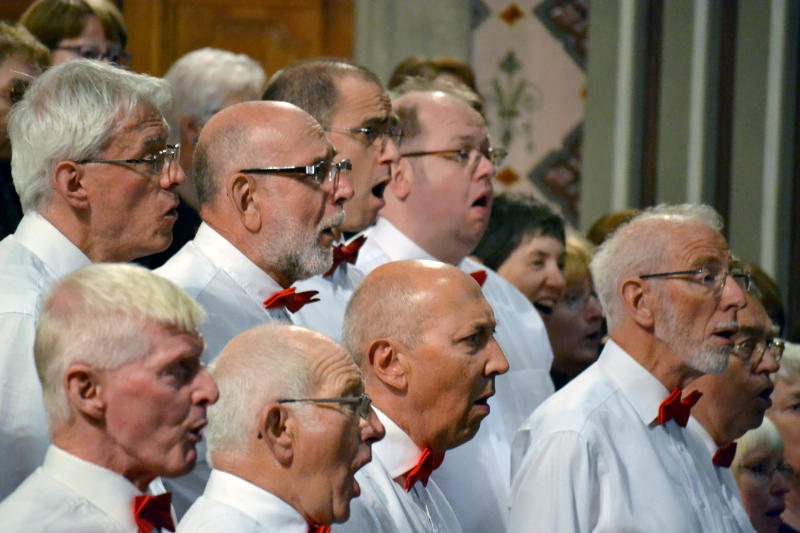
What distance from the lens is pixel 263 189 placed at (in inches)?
123

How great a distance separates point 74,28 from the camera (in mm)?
4137

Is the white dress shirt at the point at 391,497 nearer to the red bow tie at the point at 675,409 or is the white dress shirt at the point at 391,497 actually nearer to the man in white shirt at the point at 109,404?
the man in white shirt at the point at 109,404

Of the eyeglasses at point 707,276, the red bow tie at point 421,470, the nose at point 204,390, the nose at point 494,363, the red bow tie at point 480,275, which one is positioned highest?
the nose at point 204,390

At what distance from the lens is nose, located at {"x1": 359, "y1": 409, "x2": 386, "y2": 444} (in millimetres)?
2580

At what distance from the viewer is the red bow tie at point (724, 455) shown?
3.94m

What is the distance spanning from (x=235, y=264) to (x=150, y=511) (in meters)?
0.90

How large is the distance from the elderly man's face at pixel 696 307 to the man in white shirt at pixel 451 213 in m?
0.50

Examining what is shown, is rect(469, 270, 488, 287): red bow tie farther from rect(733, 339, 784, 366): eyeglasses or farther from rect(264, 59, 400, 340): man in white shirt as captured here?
rect(733, 339, 784, 366): eyeglasses

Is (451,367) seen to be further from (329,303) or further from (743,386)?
(743,386)

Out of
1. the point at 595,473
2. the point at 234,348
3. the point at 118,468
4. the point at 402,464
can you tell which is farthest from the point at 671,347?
the point at 118,468

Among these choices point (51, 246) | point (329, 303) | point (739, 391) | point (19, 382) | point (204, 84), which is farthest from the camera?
point (204, 84)

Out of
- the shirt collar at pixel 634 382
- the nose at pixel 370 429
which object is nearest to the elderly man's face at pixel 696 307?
the shirt collar at pixel 634 382

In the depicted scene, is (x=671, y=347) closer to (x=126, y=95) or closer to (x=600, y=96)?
(x=126, y=95)

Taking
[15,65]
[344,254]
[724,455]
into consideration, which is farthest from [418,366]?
[724,455]
